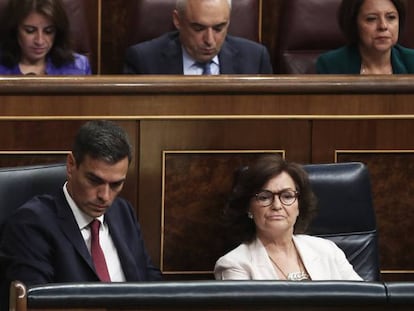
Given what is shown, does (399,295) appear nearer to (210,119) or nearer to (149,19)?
(210,119)

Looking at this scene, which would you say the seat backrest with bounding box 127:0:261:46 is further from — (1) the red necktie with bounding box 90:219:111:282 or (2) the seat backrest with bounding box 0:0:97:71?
(1) the red necktie with bounding box 90:219:111:282

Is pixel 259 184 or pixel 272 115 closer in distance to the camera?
pixel 259 184

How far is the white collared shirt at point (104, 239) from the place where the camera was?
76.6 inches

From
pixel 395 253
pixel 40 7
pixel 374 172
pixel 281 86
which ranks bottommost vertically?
pixel 395 253

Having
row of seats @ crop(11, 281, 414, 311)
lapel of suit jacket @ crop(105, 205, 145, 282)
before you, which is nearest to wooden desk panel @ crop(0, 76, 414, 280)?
lapel of suit jacket @ crop(105, 205, 145, 282)

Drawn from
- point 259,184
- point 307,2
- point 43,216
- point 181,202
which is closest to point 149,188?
point 181,202

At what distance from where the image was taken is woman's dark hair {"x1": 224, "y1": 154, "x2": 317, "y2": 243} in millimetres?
2104

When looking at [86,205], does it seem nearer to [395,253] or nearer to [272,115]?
[272,115]

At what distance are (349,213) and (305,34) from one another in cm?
73

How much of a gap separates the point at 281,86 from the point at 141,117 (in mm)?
246

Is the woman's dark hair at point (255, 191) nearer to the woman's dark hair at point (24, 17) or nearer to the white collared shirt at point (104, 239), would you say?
the white collared shirt at point (104, 239)

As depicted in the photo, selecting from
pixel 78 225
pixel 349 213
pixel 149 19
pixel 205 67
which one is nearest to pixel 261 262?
pixel 349 213

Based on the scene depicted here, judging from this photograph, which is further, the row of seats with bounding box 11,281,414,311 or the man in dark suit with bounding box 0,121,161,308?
the man in dark suit with bounding box 0,121,161,308

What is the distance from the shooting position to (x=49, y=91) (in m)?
2.21
